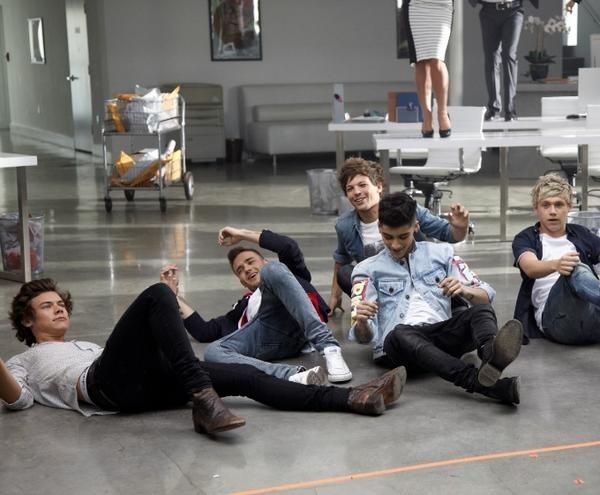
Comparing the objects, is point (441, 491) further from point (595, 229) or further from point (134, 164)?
point (134, 164)

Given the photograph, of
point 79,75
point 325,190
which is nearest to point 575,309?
point 325,190

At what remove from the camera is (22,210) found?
6.26 metres

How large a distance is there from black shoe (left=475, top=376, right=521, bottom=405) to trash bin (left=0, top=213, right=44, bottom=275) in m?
3.59

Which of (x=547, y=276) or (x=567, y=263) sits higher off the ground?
(x=567, y=263)

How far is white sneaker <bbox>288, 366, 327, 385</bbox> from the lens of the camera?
3920 mm

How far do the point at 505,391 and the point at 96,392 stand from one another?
139 centimetres

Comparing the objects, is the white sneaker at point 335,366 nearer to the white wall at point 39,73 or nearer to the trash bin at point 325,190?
the trash bin at point 325,190

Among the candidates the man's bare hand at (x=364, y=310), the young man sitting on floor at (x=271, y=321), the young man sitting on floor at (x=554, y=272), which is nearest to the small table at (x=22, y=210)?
the young man sitting on floor at (x=271, y=321)

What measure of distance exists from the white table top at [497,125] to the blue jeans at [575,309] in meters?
3.78

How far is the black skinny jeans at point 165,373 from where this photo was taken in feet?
11.9

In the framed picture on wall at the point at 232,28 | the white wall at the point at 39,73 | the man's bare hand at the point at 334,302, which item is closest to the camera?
the man's bare hand at the point at 334,302

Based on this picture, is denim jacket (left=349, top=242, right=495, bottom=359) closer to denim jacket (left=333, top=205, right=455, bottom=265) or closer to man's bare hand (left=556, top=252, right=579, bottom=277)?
man's bare hand (left=556, top=252, right=579, bottom=277)

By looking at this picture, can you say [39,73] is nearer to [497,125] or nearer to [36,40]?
[36,40]

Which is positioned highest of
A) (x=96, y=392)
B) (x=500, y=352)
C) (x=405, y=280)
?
(x=405, y=280)
